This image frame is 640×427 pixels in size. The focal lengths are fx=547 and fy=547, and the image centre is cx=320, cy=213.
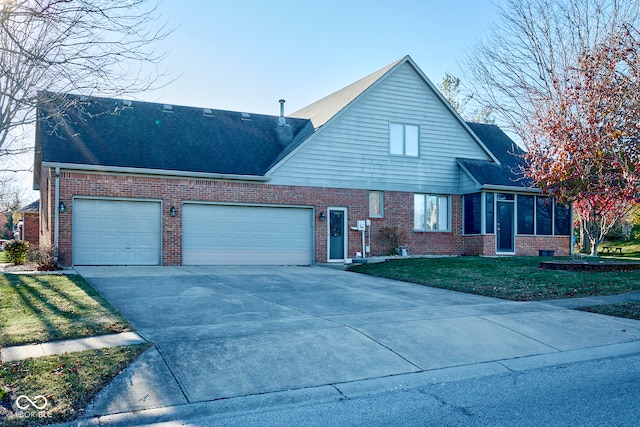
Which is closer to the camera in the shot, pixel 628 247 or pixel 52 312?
pixel 52 312

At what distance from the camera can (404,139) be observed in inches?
822

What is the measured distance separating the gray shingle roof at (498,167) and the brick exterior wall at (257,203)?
1392 millimetres

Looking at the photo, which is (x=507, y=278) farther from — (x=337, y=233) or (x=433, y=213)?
(x=433, y=213)

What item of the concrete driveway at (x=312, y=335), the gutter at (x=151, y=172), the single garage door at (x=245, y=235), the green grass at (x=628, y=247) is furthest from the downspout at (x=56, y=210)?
the green grass at (x=628, y=247)

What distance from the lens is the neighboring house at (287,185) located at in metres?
16.5

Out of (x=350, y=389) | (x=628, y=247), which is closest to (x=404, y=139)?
(x=350, y=389)

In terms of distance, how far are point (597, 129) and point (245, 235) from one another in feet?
36.0

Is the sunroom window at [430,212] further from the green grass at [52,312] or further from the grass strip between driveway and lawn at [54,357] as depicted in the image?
the grass strip between driveway and lawn at [54,357]

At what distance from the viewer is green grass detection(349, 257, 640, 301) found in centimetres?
1211

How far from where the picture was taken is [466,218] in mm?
21531

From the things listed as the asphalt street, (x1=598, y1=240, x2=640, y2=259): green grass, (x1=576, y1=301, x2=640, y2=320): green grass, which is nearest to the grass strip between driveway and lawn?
the asphalt street

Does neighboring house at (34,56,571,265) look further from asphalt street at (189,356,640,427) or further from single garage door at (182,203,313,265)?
asphalt street at (189,356,640,427)

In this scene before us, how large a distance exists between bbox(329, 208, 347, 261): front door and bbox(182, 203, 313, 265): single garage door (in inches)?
32.1

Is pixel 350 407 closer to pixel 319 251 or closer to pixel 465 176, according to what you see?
pixel 319 251
